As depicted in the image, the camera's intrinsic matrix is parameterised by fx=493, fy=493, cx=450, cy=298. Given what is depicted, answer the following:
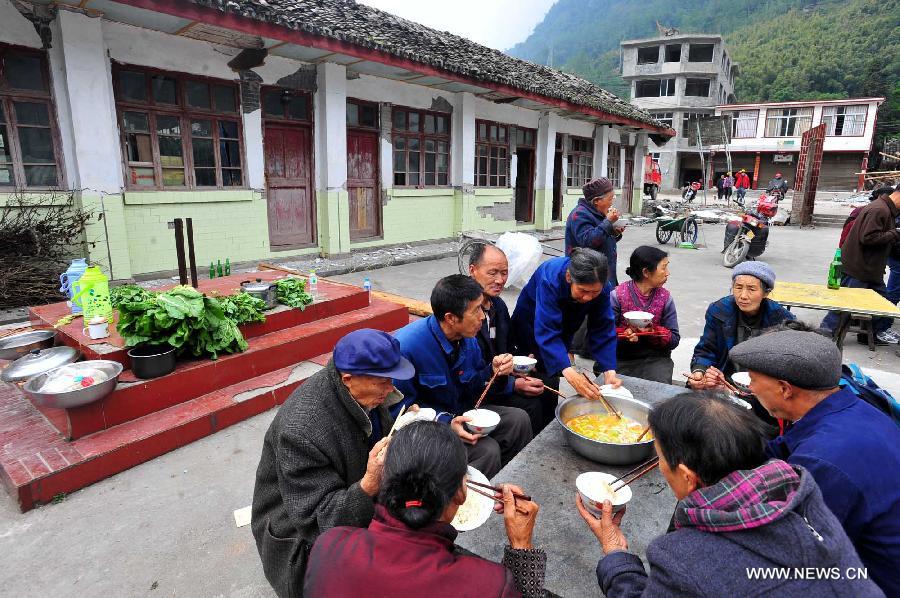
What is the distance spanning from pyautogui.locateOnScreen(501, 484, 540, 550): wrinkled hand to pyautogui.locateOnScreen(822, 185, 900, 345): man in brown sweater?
16.3 feet

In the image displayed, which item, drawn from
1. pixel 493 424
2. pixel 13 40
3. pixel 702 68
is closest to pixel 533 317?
pixel 493 424

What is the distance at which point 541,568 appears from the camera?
145cm

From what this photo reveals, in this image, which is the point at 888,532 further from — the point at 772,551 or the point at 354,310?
the point at 354,310

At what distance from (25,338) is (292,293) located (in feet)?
6.84

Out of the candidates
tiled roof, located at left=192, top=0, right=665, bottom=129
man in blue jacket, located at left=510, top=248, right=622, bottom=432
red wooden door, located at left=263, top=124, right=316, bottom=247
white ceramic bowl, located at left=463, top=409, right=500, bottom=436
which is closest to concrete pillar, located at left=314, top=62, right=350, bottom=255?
red wooden door, located at left=263, top=124, right=316, bottom=247

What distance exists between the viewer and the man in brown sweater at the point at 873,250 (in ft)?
16.7

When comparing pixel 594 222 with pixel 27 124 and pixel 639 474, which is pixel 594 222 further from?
pixel 27 124

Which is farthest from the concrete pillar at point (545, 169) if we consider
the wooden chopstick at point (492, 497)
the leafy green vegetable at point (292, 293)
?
the wooden chopstick at point (492, 497)

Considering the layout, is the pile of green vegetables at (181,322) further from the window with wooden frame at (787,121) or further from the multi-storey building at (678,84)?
the multi-storey building at (678,84)

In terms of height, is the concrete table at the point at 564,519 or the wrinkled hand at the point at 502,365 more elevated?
the wrinkled hand at the point at 502,365

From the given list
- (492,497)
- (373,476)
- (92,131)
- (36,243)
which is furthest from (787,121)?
(373,476)

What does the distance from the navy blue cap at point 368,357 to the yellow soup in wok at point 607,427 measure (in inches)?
37.5

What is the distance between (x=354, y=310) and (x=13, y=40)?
4.94 metres

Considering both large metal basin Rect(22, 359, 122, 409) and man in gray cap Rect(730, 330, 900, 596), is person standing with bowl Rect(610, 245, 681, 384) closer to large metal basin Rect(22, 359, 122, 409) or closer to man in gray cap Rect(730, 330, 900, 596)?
man in gray cap Rect(730, 330, 900, 596)
